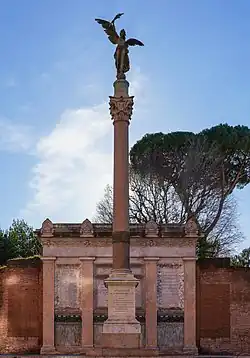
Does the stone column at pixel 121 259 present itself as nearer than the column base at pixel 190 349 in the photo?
Yes

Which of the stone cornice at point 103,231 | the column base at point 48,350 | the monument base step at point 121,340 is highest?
the stone cornice at point 103,231

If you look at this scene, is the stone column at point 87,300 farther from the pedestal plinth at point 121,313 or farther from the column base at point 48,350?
the pedestal plinth at point 121,313

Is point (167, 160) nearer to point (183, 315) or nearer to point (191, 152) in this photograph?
A: point (191, 152)

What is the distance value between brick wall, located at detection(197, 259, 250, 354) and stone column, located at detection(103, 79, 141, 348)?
8.75m

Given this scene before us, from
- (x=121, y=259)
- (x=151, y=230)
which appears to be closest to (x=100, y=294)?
(x=151, y=230)

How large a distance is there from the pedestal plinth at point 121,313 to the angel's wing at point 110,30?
23.2 feet

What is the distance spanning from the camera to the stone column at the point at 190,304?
29656 mm

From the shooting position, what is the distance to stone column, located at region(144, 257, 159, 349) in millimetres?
29656

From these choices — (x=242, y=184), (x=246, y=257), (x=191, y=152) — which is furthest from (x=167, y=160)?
(x=246, y=257)

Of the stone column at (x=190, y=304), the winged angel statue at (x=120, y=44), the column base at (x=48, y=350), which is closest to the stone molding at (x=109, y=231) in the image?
the stone column at (x=190, y=304)

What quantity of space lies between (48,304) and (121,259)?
28.6 feet

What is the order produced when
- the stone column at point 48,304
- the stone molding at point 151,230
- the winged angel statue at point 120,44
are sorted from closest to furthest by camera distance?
the winged angel statue at point 120,44 < the stone column at point 48,304 < the stone molding at point 151,230

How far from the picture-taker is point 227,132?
43.6m

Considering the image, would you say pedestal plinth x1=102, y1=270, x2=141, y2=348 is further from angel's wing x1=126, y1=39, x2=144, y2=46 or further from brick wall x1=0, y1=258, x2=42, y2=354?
brick wall x1=0, y1=258, x2=42, y2=354
